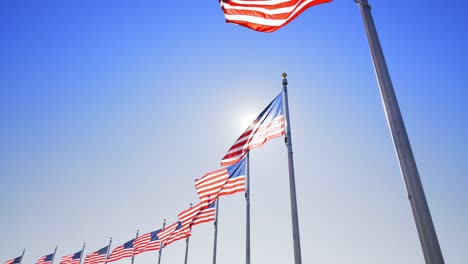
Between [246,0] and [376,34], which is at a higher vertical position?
[246,0]

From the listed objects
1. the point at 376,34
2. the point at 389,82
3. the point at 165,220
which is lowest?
the point at 389,82

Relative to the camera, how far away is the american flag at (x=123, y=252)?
101ft

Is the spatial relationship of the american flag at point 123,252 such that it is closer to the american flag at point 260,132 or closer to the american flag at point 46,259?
the american flag at point 46,259

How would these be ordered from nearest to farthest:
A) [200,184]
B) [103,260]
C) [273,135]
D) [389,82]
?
1. [389,82]
2. [273,135]
3. [200,184]
4. [103,260]

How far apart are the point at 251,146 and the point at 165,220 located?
2508cm

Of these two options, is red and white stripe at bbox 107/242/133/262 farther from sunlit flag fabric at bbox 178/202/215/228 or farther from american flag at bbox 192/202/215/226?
american flag at bbox 192/202/215/226

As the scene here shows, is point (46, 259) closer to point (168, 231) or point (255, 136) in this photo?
point (168, 231)

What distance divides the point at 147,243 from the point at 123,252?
4.26 metres

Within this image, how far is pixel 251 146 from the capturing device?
11.7m

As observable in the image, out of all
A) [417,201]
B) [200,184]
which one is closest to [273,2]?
[417,201]

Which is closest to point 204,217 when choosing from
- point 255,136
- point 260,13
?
point 255,136

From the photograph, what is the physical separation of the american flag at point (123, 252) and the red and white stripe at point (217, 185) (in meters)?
17.8

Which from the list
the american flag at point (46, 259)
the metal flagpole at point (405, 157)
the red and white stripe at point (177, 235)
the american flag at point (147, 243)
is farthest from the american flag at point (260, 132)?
the american flag at point (46, 259)

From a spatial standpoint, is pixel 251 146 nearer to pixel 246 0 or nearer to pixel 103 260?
pixel 246 0
